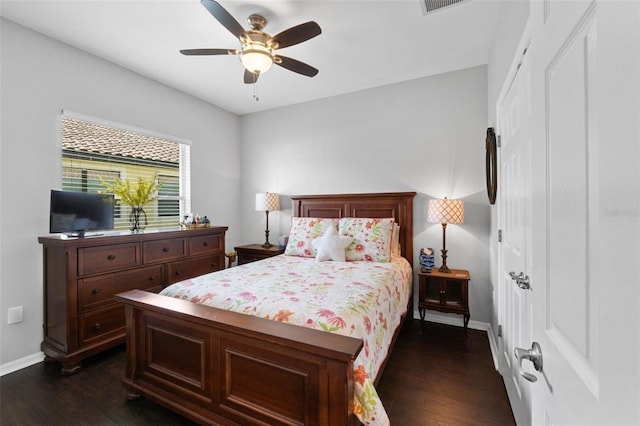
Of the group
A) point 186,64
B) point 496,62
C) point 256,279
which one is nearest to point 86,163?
point 186,64

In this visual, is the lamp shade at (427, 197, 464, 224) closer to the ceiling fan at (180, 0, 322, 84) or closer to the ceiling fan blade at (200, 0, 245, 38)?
the ceiling fan at (180, 0, 322, 84)

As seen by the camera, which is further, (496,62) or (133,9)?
(496,62)

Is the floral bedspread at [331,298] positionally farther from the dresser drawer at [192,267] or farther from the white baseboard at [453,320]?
the dresser drawer at [192,267]

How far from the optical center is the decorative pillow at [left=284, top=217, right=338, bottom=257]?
A: 3.28m

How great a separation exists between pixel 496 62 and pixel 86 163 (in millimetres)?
4044

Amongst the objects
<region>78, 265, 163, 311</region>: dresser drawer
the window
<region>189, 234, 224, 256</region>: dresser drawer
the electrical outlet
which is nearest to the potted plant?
the window

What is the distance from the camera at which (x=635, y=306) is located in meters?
0.35

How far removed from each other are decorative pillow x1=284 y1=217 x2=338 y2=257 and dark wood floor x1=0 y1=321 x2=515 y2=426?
140 centimetres

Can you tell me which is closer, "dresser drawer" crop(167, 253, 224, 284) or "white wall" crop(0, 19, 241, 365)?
"white wall" crop(0, 19, 241, 365)

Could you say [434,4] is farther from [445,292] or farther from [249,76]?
[445,292]

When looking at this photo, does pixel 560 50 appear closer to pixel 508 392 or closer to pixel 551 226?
pixel 551 226

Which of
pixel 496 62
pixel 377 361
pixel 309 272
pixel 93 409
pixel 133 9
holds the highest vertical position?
pixel 133 9

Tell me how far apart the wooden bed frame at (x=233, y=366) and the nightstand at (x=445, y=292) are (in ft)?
6.47

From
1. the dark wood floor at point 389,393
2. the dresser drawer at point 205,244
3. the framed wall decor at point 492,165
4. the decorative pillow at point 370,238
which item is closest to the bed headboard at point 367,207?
the decorative pillow at point 370,238
